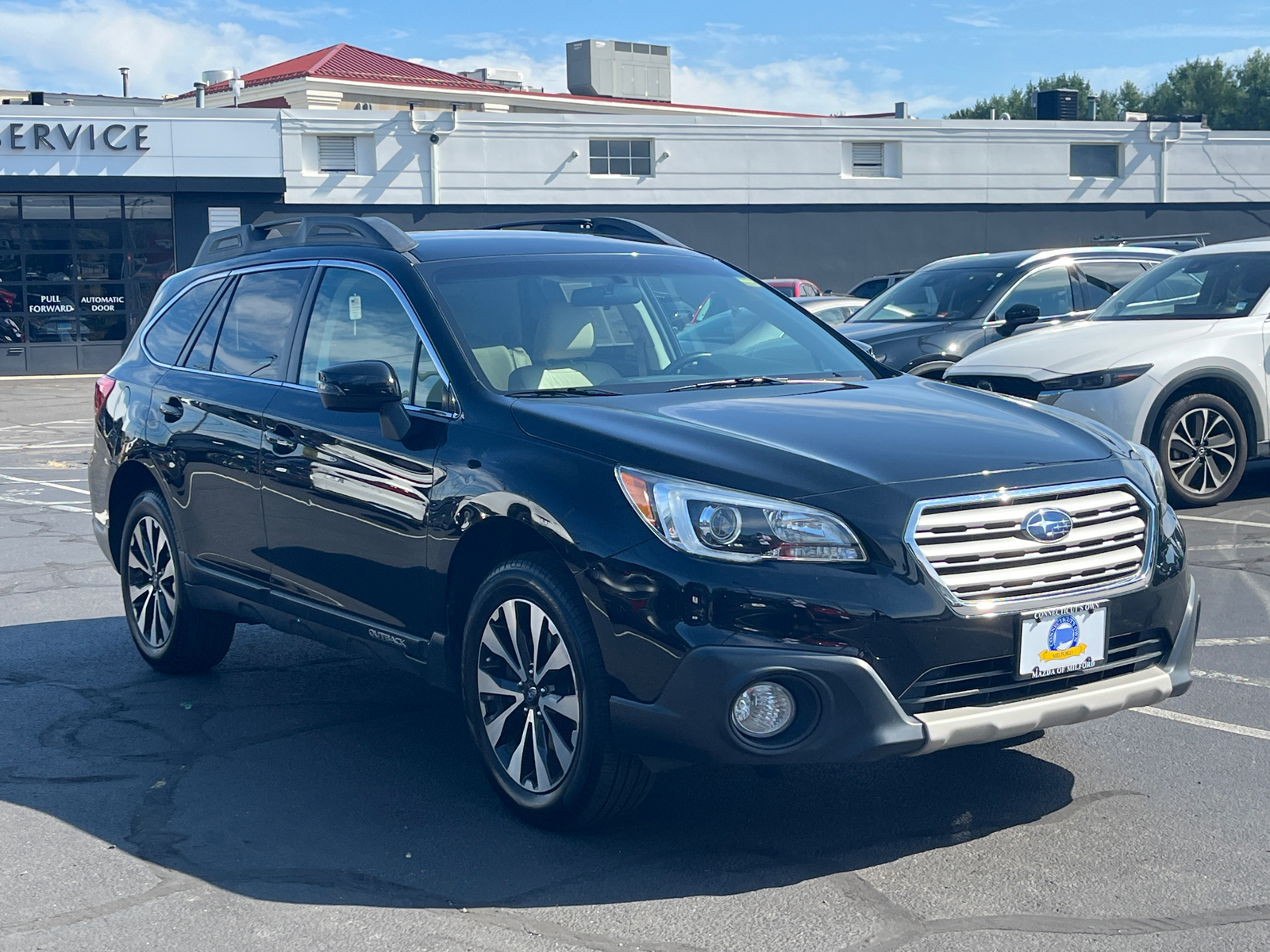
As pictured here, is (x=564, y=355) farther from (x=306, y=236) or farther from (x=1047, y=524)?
(x=1047, y=524)

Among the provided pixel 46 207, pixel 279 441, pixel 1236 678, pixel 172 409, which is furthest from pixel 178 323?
pixel 46 207

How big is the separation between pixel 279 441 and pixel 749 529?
85.8 inches

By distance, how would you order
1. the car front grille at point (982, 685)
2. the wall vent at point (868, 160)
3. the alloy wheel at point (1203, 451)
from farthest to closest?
1. the wall vent at point (868, 160)
2. the alloy wheel at point (1203, 451)
3. the car front grille at point (982, 685)

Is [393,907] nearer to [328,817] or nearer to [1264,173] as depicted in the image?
[328,817]

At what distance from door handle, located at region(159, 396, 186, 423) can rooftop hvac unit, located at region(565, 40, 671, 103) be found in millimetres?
55171

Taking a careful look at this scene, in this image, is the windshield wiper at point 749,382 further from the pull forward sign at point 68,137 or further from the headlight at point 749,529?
the pull forward sign at point 68,137

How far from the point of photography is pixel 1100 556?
4008 mm

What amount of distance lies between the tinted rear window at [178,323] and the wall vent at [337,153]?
26765 millimetres

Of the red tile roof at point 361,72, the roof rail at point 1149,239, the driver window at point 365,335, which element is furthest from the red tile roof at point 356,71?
the driver window at point 365,335

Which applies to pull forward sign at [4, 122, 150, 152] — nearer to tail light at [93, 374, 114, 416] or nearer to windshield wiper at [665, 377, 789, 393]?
tail light at [93, 374, 114, 416]

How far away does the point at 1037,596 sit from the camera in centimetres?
385

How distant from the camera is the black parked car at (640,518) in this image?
370 cm

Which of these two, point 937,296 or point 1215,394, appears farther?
point 937,296

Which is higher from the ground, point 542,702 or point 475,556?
point 475,556
